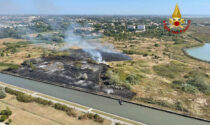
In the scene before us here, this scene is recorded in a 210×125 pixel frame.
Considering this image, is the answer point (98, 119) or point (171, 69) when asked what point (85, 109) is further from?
point (171, 69)

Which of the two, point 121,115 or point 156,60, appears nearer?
point 121,115

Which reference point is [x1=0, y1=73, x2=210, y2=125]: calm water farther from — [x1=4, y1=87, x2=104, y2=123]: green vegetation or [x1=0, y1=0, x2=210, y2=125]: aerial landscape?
[x1=4, y1=87, x2=104, y2=123]: green vegetation

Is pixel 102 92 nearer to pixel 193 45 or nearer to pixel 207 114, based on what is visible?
pixel 207 114

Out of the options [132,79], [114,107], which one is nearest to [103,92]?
[114,107]

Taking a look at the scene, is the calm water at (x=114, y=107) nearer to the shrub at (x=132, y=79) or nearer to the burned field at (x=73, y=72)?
the burned field at (x=73, y=72)

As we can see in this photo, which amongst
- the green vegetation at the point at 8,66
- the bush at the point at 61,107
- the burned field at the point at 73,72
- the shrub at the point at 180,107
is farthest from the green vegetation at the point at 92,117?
the green vegetation at the point at 8,66

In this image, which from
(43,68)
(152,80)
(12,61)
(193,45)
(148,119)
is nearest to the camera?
(148,119)

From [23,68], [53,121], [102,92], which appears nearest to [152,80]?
[102,92]

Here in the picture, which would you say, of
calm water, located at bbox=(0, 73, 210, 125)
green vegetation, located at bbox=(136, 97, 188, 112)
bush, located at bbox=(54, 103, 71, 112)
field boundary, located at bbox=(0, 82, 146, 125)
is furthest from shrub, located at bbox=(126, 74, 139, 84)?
bush, located at bbox=(54, 103, 71, 112)
